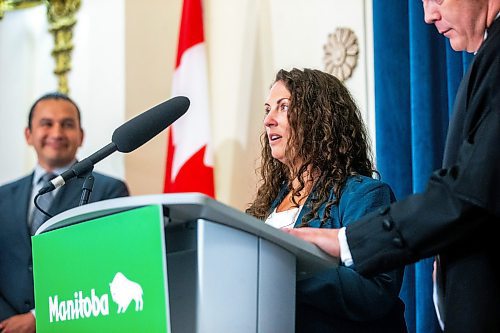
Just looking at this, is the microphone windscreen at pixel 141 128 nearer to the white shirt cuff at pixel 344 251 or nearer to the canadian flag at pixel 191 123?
the white shirt cuff at pixel 344 251

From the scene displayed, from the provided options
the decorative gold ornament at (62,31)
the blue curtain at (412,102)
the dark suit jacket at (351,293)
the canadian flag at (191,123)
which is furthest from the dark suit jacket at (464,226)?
the decorative gold ornament at (62,31)

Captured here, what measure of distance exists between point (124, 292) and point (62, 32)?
144 inches

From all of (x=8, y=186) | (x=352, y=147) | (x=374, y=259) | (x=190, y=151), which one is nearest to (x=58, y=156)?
(x=8, y=186)

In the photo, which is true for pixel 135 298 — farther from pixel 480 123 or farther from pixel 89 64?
pixel 89 64

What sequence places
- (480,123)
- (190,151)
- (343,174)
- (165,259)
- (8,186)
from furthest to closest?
(190,151) < (8,186) < (343,174) < (480,123) < (165,259)

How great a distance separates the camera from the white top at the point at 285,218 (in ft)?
8.12

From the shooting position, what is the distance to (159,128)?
6.98 ft

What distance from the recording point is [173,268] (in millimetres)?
1674

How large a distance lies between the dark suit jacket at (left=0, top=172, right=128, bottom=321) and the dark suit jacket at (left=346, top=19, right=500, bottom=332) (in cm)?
225

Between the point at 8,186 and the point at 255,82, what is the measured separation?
1.31 metres

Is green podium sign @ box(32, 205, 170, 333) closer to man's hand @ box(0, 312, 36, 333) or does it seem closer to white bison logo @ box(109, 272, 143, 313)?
white bison logo @ box(109, 272, 143, 313)

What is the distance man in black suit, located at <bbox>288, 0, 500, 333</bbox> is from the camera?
165cm

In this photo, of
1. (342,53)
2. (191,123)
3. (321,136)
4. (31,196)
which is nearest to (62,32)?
(191,123)

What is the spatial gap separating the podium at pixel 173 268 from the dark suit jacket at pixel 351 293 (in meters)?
0.35
